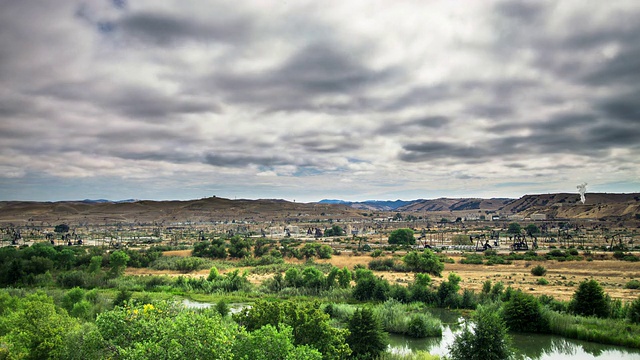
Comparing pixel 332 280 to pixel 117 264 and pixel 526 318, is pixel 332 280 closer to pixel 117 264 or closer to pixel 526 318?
pixel 526 318

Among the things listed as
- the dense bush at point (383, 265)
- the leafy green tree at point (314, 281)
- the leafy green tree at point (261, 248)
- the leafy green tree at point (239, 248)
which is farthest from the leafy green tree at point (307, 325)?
the leafy green tree at point (261, 248)

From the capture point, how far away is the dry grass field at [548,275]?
1918 inches

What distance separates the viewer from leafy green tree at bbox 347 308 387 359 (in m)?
25.2

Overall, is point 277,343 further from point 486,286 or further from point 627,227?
point 627,227

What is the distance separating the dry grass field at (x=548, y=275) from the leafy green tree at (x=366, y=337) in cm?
2851

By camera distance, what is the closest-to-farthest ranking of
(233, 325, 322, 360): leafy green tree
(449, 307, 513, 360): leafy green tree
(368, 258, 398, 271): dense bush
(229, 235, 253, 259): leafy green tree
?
(233, 325, 322, 360): leafy green tree
(449, 307, 513, 360): leafy green tree
(368, 258, 398, 271): dense bush
(229, 235, 253, 259): leafy green tree

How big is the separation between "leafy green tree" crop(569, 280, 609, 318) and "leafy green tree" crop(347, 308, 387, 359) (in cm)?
2169

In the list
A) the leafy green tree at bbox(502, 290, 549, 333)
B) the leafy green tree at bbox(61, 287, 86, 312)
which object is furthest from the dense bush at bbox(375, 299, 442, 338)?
the leafy green tree at bbox(61, 287, 86, 312)

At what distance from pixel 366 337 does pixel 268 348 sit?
11684mm

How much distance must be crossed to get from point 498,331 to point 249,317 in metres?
15.2

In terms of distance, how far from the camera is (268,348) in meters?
15.5

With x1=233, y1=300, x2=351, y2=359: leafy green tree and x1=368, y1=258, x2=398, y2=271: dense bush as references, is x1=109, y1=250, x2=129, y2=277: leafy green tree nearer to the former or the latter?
x1=368, y1=258, x2=398, y2=271: dense bush

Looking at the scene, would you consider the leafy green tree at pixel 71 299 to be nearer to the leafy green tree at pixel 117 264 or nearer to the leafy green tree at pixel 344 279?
the leafy green tree at pixel 117 264

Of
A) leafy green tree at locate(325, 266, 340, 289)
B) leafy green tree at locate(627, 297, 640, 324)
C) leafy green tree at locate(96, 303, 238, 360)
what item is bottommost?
leafy green tree at locate(325, 266, 340, 289)
